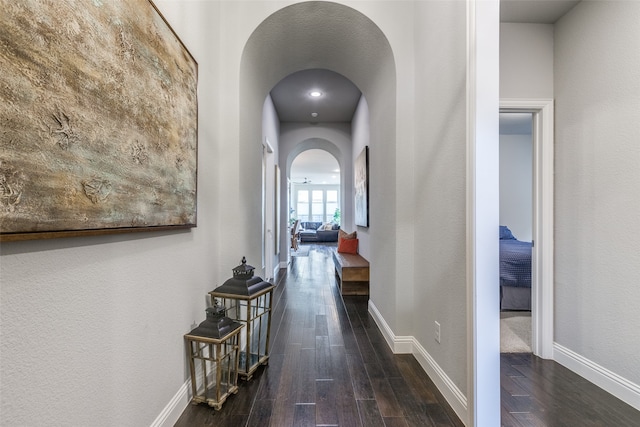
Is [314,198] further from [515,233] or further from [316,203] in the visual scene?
[515,233]

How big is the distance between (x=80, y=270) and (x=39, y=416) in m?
0.38

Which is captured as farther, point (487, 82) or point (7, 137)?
point (487, 82)

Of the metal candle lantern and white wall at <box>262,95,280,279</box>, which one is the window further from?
the metal candle lantern

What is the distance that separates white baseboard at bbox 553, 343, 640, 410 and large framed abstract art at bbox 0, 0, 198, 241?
2.71 m

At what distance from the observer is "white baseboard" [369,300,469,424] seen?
150cm

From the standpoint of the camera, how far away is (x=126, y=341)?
1079 millimetres

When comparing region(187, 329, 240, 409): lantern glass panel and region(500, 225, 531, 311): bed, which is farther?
region(500, 225, 531, 311): bed

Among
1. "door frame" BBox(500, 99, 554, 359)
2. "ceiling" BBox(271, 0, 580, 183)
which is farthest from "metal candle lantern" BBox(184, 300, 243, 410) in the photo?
"ceiling" BBox(271, 0, 580, 183)

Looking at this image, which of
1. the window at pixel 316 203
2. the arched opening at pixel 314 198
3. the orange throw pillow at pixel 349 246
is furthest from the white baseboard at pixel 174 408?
the window at pixel 316 203

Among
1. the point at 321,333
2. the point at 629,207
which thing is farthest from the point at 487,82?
the point at 321,333

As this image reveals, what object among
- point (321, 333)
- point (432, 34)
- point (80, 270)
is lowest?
point (321, 333)

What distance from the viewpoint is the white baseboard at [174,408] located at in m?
1.32

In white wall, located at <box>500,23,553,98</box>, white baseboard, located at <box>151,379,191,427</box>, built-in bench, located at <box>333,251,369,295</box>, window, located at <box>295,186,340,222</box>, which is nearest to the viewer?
white baseboard, located at <box>151,379,191,427</box>

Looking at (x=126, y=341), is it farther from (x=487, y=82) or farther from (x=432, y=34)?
(x=432, y=34)
